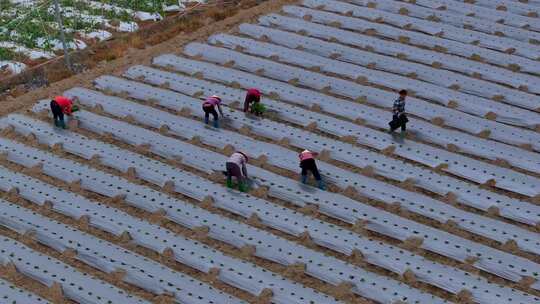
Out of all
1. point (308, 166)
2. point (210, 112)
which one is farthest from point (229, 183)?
point (210, 112)

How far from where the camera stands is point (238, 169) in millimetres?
11430

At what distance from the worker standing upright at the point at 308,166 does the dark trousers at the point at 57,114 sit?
5.50m

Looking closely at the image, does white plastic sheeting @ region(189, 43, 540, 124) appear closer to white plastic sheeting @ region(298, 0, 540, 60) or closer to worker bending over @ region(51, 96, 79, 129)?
white plastic sheeting @ region(298, 0, 540, 60)

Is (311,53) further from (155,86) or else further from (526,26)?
(526,26)

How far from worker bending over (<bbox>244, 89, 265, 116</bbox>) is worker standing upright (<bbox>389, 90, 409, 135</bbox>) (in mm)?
2770

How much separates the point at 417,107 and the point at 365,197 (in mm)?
3252

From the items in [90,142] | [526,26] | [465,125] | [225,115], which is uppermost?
[526,26]

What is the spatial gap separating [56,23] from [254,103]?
9.67m

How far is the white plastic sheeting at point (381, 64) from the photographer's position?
42.8 feet

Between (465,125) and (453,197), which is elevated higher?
(465,125)

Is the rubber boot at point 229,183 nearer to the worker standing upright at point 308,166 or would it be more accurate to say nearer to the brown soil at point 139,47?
the worker standing upright at point 308,166

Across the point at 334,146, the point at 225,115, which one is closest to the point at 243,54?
the point at 225,115

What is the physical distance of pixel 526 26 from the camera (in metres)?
16.9

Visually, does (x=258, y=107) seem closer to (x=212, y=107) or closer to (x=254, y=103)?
(x=254, y=103)
